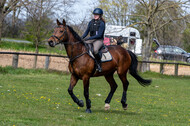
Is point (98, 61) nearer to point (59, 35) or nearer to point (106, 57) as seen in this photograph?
point (106, 57)

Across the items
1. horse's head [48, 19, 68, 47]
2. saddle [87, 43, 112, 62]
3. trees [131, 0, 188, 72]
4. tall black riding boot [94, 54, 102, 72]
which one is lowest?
tall black riding boot [94, 54, 102, 72]

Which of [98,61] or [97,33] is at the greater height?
[97,33]

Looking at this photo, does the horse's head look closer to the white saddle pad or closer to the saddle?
the saddle

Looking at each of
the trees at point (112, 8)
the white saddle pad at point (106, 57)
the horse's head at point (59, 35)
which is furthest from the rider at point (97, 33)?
the trees at point (112, 8)

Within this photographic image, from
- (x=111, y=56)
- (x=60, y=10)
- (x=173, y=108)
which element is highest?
Answer: (x=60, y=10)

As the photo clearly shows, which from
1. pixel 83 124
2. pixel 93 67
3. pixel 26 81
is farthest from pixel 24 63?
pixel 83 124

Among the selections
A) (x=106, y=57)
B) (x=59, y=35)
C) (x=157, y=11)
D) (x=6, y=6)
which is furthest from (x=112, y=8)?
(x=59, y=35)

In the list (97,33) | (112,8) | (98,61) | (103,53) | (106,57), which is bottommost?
(98,61)

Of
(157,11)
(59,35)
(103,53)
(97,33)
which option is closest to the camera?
(59,35)

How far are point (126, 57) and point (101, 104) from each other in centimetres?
190

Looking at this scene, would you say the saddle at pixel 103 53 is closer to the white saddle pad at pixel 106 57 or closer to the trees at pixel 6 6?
the white saddle pad at pixel 106 57

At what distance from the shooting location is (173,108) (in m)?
11.9

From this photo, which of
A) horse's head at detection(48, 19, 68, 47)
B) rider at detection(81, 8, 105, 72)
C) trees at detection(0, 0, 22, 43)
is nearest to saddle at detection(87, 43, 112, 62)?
rider at detection(81, 8, 105, 72)

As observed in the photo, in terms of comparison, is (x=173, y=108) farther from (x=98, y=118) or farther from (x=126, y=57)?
(x=98, y=118)
